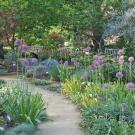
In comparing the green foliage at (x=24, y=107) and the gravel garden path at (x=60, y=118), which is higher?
the green foliage at (x=24, y=107)

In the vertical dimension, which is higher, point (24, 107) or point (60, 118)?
point (24, 107)

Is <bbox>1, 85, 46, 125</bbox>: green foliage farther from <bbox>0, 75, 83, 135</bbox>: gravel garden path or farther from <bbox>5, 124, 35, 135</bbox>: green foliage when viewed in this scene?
<bbox>5, 124, 35, 135</bbox>: green foliage

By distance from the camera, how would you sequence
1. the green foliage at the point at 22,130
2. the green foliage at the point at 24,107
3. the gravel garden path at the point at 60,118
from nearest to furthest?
the green foliage at the point at 22,130 < the gravel garden path at the point at 60,118 < the green foliage at the point at 24,107

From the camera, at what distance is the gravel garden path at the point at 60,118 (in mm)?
8716

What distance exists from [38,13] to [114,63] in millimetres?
5768

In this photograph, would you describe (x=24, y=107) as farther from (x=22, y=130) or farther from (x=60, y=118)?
(x=60, y=118)

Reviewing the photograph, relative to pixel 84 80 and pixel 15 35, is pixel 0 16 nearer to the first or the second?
pixel 15 35

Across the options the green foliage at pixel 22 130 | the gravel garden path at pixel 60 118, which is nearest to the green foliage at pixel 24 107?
the gravel garden path at pixel 60 118

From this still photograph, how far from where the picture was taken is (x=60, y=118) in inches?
390

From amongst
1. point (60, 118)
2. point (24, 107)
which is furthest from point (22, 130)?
point (60, 118)

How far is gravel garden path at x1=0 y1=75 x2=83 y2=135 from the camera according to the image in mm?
8716

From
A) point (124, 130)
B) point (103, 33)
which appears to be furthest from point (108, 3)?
point (124, 130)

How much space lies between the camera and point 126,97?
32.2 ft

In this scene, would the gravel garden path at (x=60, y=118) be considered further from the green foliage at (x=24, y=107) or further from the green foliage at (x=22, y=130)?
the green foliage at (x=22, y=130)
